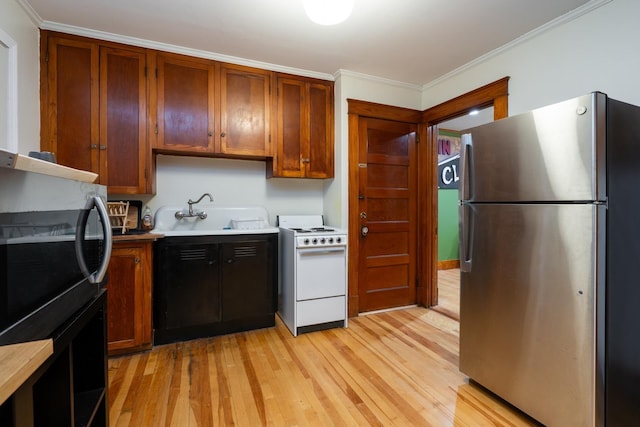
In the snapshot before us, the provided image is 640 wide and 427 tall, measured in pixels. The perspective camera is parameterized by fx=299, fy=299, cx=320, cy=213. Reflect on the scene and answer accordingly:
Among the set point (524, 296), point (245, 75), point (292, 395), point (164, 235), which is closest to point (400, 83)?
point (245, 75)

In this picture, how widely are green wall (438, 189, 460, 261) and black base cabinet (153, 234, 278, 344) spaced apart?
375cm

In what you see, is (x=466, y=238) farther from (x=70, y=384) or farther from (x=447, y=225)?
(x=447, y=225)

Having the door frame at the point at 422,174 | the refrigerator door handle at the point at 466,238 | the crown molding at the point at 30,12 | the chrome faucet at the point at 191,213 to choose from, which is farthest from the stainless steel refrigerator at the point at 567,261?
the crown molding at the point at 30,12

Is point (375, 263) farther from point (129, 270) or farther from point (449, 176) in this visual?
point (449, 176)

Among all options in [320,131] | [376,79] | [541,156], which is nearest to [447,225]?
[376,79]

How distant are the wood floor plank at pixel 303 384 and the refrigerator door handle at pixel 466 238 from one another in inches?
31.9

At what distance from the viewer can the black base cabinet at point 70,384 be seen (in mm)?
634

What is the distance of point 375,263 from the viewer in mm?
3332

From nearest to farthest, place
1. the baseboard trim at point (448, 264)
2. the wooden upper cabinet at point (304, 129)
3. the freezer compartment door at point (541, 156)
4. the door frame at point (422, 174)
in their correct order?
the freezer compartment door at point (541, 156), the wooden upper cabinet at point (304, 129), the door frame at point (422, 174), the baseboard trim at point (448, 264)

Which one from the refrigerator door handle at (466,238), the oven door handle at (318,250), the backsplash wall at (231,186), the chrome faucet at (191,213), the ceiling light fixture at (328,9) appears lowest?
the oven door handle at (318,250)

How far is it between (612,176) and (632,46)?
1131 millimetres

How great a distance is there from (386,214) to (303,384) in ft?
6.54

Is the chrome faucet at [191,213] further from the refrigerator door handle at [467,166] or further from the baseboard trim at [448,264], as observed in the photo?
the baseboard trim at [448,264]

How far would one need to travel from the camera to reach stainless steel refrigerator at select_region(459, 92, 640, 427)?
4.50 feet
